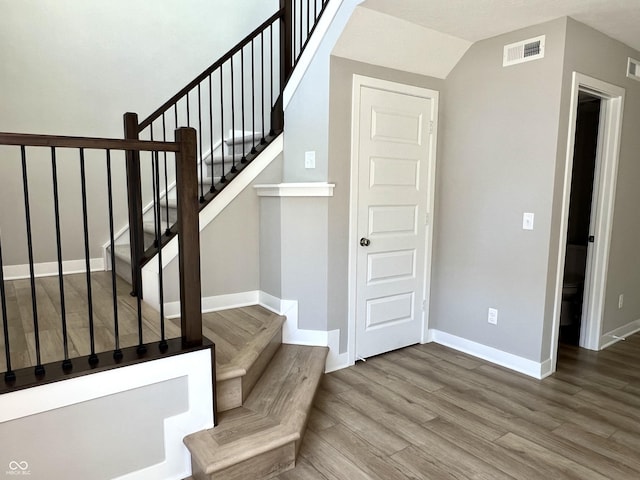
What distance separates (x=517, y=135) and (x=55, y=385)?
3152mm

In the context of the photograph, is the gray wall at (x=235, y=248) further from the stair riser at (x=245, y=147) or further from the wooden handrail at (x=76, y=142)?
the wooden handrail at (x=76, y=142)

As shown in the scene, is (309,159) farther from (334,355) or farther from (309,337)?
(334,355)

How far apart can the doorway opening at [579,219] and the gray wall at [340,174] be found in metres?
2.14

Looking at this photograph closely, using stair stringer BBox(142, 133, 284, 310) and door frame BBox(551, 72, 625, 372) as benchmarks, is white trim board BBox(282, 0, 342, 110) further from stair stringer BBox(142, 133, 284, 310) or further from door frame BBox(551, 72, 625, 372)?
door frame BBox(551, 72, 625, 372)

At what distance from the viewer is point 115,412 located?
1.76 meters

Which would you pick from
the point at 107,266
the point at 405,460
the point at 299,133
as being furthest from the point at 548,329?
the point at 107,266

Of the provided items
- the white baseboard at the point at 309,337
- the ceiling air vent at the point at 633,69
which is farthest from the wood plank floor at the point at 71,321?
the ceiling air vent at the point at 633,69

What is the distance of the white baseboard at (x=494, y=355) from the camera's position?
9.88 ft

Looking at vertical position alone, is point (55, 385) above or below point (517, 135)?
below

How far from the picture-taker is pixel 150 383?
72.3 inches

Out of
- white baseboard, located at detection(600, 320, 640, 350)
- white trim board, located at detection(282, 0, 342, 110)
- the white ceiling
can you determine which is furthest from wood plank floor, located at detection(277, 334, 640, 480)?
the white ceiling

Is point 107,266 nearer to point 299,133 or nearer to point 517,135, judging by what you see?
point 299,133

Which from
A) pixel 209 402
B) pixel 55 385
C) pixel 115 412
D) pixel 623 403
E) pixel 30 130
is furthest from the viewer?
pixel 30 130

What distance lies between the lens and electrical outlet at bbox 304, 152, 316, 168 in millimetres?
3009
